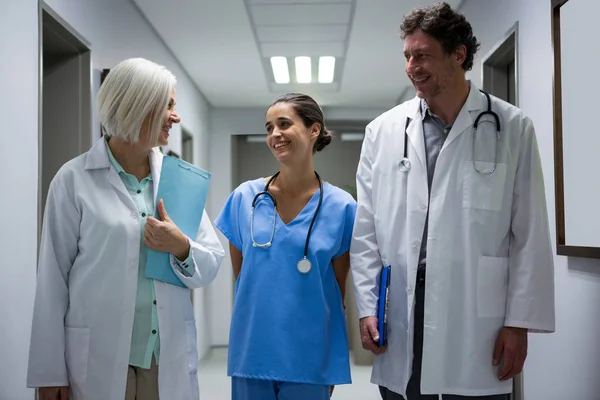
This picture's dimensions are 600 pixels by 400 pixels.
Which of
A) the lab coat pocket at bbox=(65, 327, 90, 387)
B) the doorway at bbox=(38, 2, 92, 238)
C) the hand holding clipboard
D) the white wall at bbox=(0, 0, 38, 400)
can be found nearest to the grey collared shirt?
the hand holding clipboard

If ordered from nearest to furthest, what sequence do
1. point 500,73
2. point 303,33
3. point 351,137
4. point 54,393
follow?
point 54,393
point 500,73
point 303,33
point 351,137

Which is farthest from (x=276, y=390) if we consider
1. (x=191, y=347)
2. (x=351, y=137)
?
(x=351, y=137)

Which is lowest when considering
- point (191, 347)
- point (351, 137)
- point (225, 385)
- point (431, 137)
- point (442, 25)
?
point (225, 385)

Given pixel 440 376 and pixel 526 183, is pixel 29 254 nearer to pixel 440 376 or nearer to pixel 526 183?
pixel 440 376

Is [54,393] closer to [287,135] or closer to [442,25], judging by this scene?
[287,135]

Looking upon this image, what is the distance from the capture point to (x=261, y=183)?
2.11 meters

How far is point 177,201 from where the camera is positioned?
5.59 feet

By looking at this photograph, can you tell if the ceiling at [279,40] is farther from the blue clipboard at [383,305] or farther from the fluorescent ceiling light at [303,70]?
the blue clipboard at [383,305]

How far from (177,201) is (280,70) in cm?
426

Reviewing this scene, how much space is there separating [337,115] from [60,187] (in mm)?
5933

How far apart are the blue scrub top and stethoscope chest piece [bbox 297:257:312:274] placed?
0.04 feet

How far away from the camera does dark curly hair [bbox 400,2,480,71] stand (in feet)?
5.47

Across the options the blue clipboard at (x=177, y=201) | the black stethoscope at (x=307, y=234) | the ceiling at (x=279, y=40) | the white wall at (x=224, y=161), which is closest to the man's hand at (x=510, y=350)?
the black stethoscope at (x=307, y=234)

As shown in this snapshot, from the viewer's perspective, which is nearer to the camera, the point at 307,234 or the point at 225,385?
the point at 307,234
